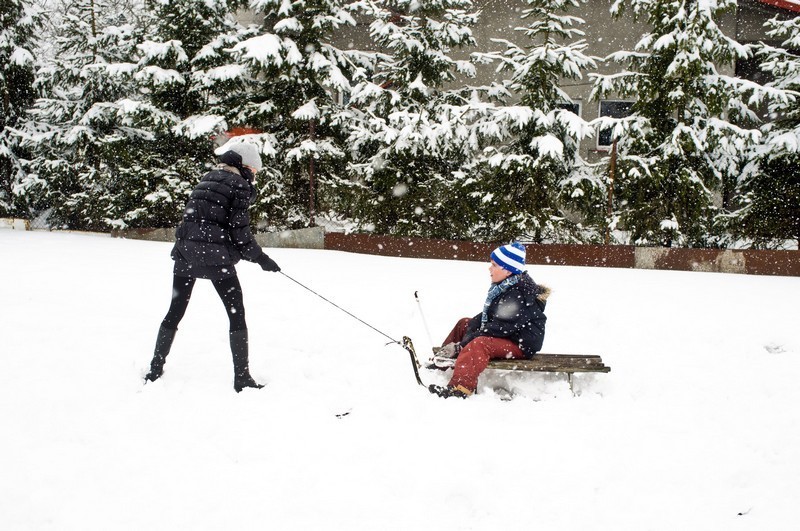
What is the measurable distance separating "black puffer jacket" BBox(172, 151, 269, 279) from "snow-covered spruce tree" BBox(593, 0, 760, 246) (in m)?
7.51

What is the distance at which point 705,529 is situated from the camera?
8.84 ft

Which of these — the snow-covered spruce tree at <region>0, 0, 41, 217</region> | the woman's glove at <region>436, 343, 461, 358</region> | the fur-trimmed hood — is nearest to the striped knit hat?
the fur-trimmed hood

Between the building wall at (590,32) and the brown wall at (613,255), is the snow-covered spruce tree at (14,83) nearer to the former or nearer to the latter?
the building wall at (590,32)

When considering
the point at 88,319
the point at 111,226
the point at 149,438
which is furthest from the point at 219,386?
the point at 111,226

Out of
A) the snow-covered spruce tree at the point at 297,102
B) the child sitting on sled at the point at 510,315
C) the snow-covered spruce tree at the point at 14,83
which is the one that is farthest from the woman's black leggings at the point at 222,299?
the snow-covered spruce tree at the point at 14,83

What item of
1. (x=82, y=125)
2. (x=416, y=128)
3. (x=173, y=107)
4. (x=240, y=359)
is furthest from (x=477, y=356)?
(x=82, y=125)

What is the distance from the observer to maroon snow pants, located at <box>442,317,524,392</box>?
4090mm

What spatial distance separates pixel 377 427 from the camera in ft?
12.0

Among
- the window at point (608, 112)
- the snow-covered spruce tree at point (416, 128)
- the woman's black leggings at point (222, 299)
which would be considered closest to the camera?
the woman's black leggings at point (222, 299)

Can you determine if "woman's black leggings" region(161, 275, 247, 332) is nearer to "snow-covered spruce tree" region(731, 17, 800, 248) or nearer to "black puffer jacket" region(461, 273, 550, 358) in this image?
"black puffer jacket" region(461, 273, 550, 358)

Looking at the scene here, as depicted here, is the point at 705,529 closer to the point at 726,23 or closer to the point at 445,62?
the point at 445,62

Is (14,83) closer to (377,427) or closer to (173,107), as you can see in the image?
(173,107)

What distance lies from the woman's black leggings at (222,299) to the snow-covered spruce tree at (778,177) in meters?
8.96

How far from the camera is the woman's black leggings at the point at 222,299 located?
4.05 m
